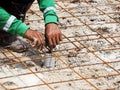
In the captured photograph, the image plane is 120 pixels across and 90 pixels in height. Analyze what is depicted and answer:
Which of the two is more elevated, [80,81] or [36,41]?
[36,41]

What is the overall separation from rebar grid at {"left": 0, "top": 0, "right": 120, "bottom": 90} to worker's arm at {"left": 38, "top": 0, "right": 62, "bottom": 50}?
22 centimetres

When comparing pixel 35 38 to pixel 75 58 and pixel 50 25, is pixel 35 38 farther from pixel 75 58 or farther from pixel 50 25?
pixel 75 58

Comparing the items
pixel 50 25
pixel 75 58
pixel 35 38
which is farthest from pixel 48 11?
pixel 75 58

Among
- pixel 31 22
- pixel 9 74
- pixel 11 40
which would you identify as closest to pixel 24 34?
pixel 9 74

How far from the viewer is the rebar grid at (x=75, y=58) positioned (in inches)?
83.4

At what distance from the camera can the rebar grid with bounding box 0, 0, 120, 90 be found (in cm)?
212

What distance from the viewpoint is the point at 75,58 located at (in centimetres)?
237

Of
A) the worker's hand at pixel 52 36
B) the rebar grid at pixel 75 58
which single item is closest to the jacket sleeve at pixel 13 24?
the worker's hand at pixel 52 36

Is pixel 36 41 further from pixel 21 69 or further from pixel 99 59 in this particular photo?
pixel 99 59

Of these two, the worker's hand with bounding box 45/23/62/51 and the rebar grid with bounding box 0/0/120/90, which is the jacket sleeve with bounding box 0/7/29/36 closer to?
the worker's hand with bounding box 45/23/62/51

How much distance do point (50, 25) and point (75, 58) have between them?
0.39m

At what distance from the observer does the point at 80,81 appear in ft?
7.06

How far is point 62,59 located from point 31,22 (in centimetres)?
52

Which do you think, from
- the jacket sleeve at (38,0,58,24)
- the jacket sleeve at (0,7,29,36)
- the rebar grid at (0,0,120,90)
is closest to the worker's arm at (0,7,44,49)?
the jacket sleeve at (0,7,29,36)
